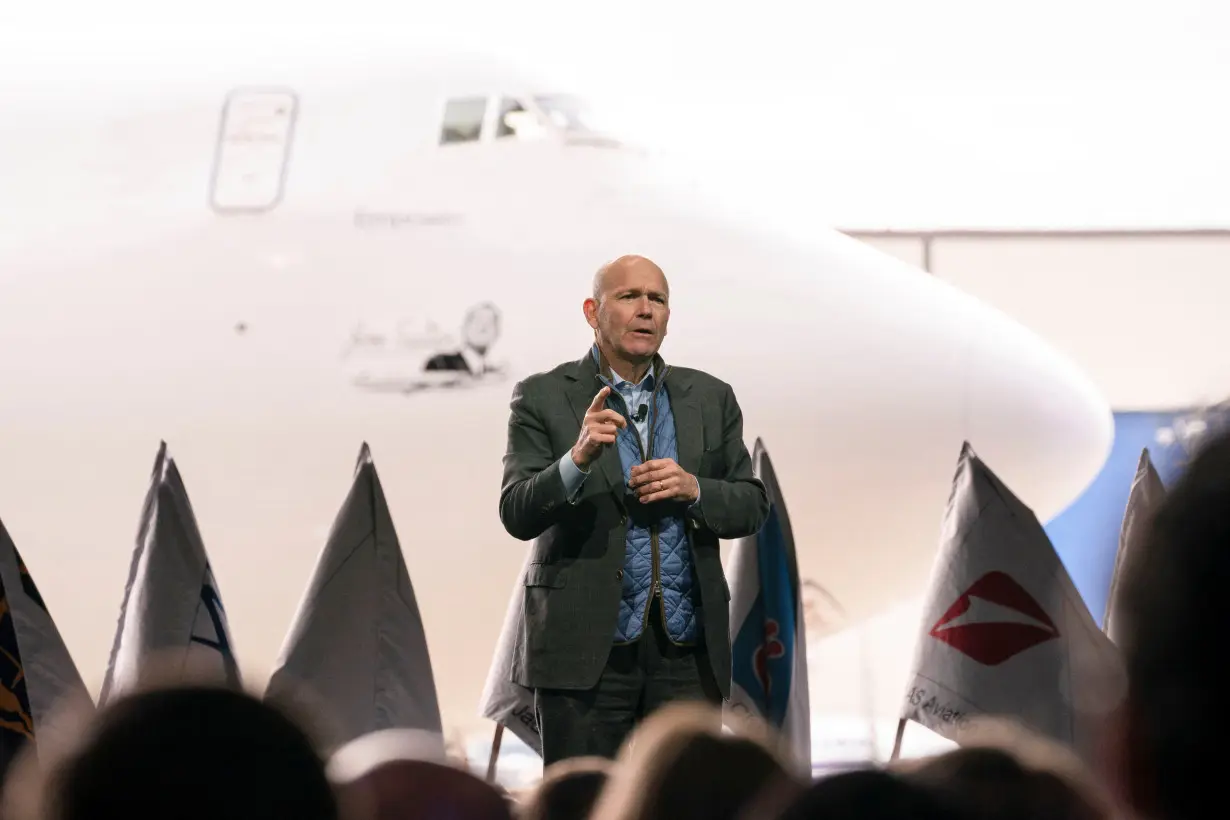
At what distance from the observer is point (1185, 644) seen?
0.68 meters

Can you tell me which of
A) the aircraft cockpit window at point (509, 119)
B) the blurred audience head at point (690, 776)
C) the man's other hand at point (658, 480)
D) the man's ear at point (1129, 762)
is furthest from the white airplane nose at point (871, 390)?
the man's ear at point (1129, 762)

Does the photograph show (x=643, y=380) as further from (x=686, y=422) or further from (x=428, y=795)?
(x=428, y=795)

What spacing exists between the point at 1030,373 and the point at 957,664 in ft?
4.43

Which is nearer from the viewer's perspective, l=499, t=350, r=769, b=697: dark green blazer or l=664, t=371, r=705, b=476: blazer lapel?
l=499, t=350, r=769, b=697: dark green blazer

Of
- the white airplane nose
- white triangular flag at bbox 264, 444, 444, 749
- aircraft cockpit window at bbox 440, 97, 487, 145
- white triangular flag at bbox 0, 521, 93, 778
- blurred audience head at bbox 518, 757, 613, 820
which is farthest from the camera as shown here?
aircraft cockpit window at bbox 440, 97, 487, 145

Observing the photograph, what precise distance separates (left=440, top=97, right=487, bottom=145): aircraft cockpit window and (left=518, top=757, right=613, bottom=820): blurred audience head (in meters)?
3.72

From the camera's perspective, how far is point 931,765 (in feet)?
4.28

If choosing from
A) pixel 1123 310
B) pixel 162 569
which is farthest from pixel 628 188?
pixel 1123 310

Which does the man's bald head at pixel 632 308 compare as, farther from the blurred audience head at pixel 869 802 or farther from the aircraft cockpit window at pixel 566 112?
the aircraft cockpit window at pixel 566 112

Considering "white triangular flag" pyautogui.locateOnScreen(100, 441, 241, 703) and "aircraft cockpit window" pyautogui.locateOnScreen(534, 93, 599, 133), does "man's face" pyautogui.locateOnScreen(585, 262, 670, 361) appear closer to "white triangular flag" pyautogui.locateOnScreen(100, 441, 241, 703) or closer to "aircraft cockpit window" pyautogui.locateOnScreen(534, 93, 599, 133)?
"white triangular flag" pyautogui.locateOnScreen(100, 441, 241, 703)

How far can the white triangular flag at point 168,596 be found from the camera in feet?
12.8

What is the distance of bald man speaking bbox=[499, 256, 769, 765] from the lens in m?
2.63

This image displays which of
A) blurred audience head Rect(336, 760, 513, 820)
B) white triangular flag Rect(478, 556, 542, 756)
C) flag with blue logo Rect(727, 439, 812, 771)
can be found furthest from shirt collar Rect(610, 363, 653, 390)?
blurred audience head Rect(336, 760, 513, 820)

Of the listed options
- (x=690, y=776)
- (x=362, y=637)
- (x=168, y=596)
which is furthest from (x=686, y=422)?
(x=168, y=596)
